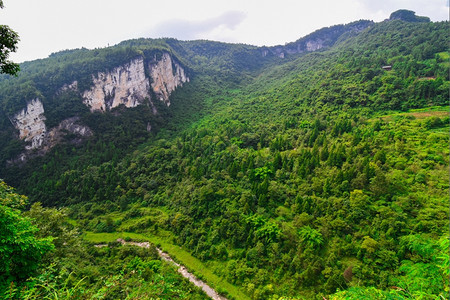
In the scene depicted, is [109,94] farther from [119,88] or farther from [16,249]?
[16,249]

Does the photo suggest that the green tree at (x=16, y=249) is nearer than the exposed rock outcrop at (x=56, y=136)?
Yes

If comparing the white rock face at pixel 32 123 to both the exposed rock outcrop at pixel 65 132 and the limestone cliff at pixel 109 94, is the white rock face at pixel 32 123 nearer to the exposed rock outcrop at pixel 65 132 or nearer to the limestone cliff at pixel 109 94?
the limestone cliff at pixel 109 94

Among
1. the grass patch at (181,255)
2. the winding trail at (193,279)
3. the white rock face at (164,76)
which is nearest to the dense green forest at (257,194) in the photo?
the grass patch at (181,255)

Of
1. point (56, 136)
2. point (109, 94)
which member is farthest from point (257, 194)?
point (109, 94)

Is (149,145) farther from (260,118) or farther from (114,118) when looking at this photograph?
(260,118)

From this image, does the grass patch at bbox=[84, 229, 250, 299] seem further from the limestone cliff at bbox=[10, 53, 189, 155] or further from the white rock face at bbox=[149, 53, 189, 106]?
the white rock face at bbox=[149, 53, 189, 106]

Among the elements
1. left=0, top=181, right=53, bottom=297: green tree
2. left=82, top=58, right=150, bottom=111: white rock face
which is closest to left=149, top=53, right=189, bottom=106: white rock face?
left=82, top=58, right=150, bottom=111: white rock face
